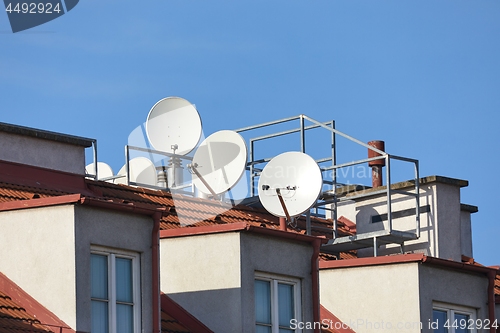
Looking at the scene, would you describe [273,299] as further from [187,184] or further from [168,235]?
[187,184]

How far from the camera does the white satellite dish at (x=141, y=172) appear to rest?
30234mm

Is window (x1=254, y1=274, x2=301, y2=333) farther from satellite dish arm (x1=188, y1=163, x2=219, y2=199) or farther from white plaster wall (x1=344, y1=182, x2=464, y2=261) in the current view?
white plaster wall (x1=344, y1=182, x2=464, y2=261)

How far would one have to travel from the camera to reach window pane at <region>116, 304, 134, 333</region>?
1964cm

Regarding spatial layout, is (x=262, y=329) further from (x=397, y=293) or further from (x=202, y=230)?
(x=397, y=293)

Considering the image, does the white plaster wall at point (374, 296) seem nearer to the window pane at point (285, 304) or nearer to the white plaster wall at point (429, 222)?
the window pane at point (285, 304)

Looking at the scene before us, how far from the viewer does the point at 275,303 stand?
22.0 metres

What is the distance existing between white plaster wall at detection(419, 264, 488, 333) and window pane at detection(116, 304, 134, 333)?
6251 mm

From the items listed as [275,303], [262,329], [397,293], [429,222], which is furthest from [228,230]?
[429,222]

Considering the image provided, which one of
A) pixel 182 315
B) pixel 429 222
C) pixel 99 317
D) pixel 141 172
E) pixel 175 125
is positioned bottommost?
pixel 99 317

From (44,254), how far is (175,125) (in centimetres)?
943

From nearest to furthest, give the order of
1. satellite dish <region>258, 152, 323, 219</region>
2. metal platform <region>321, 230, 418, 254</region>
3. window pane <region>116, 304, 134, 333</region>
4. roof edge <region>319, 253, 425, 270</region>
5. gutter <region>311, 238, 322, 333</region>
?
window pane <region>116, 304, 134, 333</region>
gutter <region>311, 238, 322, 333</region>
roof edge <region>319, 253, 425, 270</region>
satellite dish <region>258, 152, 323, 219</region>
metal platform <region>321, 230, 418, 254</region>

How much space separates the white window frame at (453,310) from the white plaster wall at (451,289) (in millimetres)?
76

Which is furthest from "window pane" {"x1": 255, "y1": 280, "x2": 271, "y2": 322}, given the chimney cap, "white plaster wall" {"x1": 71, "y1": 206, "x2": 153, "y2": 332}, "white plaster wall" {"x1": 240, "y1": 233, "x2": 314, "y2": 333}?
the chimney cap

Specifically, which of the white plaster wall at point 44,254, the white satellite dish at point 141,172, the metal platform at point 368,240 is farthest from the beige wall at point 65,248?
the white satellite dish at point 141,172
